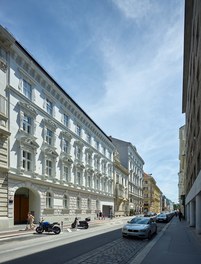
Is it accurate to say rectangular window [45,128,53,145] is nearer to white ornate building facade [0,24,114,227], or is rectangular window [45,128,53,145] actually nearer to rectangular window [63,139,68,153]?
white ornate building facade [0,24,114,227]

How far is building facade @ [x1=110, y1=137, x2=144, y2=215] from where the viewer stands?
268 feet

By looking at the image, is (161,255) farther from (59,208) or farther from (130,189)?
(130,189)

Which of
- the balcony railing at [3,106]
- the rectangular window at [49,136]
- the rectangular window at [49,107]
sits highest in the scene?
the rectangular window at [49,107]

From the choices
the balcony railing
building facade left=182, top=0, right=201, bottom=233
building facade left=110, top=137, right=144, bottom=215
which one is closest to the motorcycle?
the balcony railing

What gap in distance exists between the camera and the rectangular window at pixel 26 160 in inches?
1139

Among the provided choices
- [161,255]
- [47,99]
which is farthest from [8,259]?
[47,99]

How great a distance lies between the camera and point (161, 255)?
12750mm

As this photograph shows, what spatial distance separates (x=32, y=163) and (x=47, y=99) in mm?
7898

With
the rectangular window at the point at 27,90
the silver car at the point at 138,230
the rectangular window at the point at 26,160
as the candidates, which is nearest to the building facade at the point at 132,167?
the rectangular window at the point at 27,90

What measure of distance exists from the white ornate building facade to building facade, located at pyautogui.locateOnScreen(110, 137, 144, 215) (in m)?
33.2

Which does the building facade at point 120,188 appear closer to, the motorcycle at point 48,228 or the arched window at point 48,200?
the arched window at point 48,200

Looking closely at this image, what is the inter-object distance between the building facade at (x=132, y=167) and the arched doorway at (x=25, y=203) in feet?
167

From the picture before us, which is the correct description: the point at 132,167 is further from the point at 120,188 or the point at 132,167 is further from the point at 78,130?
the point at 78,130

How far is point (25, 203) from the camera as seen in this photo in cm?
3183
